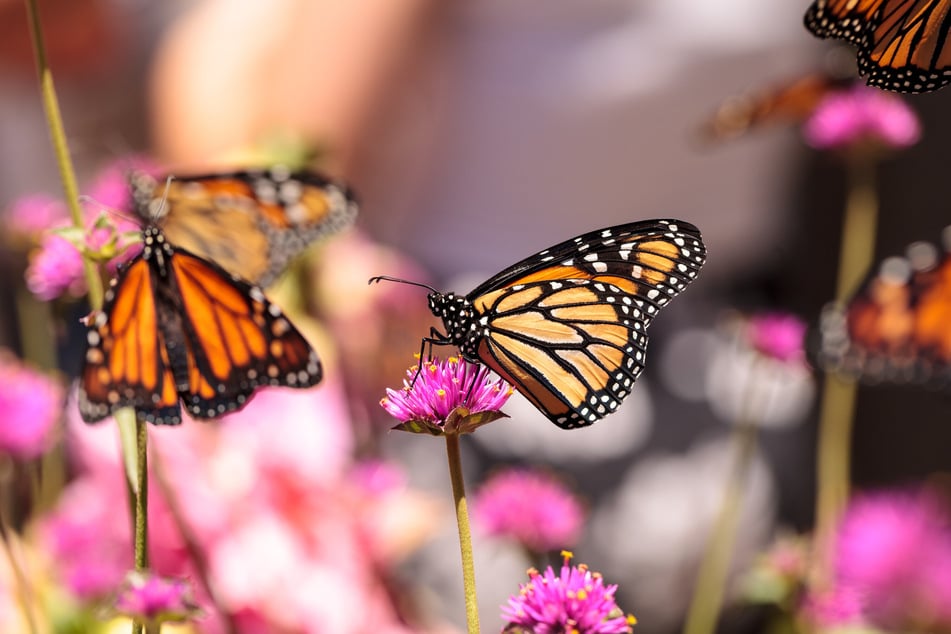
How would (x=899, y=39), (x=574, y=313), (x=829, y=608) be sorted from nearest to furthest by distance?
1. (x=899, y=39)
2. (x=574, y=313)
3. (x=829, y=608)

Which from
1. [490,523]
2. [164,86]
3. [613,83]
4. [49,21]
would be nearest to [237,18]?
[164,86]

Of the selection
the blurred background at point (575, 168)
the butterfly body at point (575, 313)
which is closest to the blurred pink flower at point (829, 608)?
the butterfly body at point (575, 313)

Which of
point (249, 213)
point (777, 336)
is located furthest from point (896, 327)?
point (249, 213)

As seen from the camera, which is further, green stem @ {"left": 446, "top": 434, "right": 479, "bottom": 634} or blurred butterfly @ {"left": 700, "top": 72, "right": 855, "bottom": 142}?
blurred butterfly @ {"left": 700, "top": 72, "right": 855, "bottom": 142}

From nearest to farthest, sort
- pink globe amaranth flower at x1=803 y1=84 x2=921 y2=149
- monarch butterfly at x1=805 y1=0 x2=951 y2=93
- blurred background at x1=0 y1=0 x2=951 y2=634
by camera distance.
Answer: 1. monarch butterfly at x1=805 y1=0 x2=951 y2=93
2. pink globe amaranth flower at x1=803 y1=84 x2=921 y2=149
3. blurred background at x1=0 y1=0 x2=951 y2=634

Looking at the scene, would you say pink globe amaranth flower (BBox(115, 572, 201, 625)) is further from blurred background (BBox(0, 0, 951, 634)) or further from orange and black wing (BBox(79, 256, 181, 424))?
blurred background (BBox(0, 0, 951, 634))

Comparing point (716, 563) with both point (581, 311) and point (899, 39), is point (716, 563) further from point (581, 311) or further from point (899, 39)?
point (899, 39)

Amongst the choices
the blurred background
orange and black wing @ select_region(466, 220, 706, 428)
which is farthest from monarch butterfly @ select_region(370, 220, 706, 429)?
the blurred background

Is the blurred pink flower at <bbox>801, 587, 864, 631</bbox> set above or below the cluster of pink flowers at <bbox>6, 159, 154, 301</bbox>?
below
